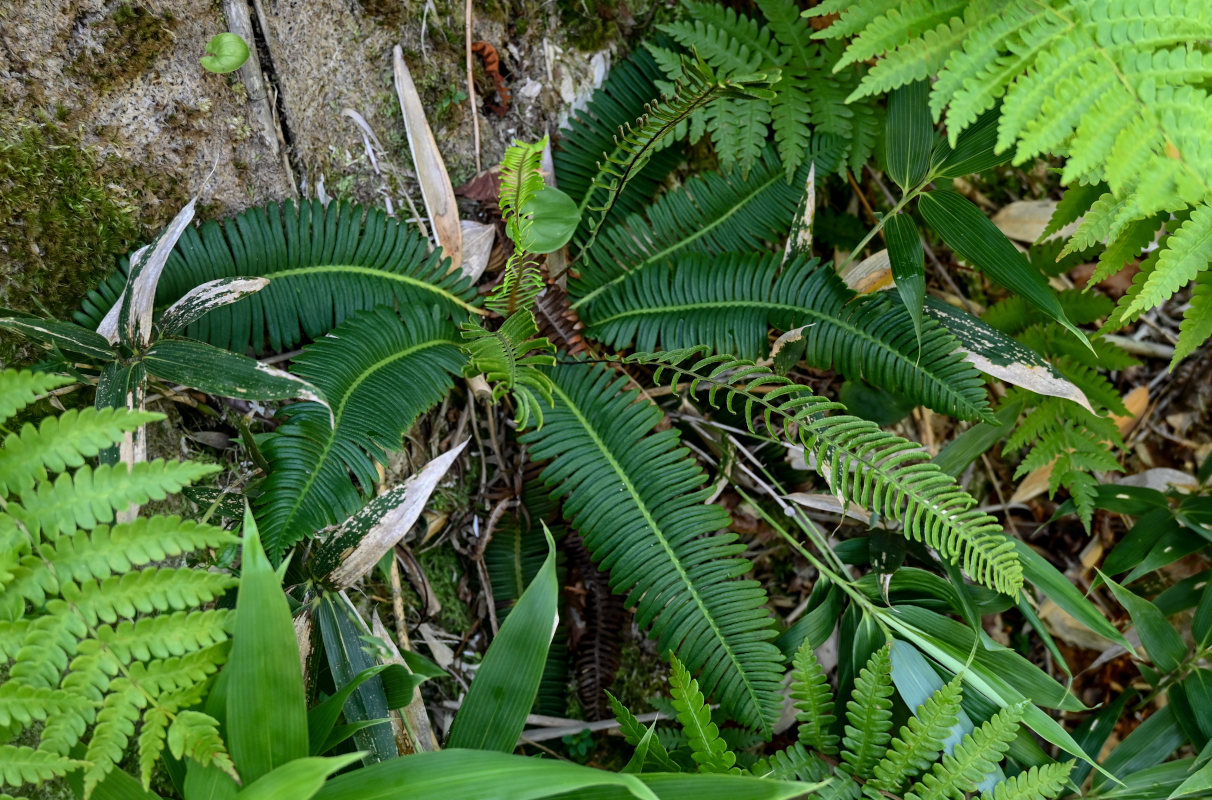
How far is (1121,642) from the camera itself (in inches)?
72.1

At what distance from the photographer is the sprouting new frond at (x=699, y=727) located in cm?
152

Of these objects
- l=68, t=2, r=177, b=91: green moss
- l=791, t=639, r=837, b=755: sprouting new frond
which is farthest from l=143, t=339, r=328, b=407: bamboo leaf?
l=791, t=639, r=837, b=755: sprouting new frond

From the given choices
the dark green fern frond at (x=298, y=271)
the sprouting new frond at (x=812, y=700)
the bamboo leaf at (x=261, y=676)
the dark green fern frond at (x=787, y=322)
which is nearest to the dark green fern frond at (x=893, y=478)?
the dark green fern frond at (x=787, y=322)

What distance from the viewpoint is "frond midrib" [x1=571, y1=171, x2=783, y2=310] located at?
6.66ft

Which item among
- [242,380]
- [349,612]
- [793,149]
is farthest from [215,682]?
[793,149]

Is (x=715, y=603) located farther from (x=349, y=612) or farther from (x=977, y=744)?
(x=349, y=612)

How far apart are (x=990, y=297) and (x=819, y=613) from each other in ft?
4.67

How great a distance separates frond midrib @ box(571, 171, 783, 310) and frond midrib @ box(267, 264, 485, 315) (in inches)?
12.3

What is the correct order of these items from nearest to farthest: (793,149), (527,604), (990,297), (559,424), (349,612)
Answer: (527,604) < (349,612) < (559,424) < (793,149) < (990,297)

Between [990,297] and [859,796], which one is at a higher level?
[990,297]

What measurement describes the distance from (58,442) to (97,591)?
232 mm

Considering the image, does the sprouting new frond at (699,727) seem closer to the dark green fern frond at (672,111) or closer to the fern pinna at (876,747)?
the fern pinna at (876,747)

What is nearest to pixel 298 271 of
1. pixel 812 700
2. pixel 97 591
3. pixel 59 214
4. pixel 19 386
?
pixel 59 214

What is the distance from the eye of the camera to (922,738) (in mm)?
1565
